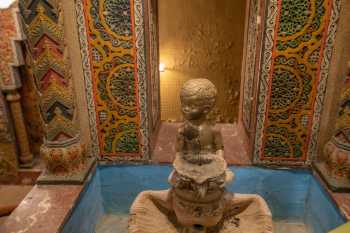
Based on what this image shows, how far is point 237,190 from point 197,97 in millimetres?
1712

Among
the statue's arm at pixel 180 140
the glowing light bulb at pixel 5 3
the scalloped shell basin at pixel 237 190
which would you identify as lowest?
the scalloped shell basin at pixel 237 190

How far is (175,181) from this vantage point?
202 centimetres

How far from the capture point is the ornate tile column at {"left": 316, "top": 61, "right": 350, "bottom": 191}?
8.38ft

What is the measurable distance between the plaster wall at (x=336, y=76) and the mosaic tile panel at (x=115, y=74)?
166 cm

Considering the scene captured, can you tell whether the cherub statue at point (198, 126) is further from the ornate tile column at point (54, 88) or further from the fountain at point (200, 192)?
the ornate tile column at point (54, 88)

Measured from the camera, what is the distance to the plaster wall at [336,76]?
99.3 inches

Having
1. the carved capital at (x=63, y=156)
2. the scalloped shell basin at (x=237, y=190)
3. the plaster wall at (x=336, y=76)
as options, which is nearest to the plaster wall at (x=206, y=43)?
the scalloped shell basin at (x=237, y=190)

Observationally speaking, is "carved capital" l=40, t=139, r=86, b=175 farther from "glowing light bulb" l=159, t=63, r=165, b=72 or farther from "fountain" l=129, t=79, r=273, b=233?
"glowing light bulb" l=159, t=63, r=165, b=72

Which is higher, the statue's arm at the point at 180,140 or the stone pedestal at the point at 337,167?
the statue's arm at the point at 180,140

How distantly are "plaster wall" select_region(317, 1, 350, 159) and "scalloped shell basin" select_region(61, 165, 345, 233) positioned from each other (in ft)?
1.45

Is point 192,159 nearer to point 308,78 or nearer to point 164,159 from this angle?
point 164,159

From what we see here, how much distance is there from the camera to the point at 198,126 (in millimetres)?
1970

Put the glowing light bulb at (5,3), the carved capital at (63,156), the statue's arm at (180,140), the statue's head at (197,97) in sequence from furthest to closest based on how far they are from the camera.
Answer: the glowing light bulb at (5,3) → the carved capital at (63,156) → the statue's arm at (180,140) → the statue's head at (197,97)

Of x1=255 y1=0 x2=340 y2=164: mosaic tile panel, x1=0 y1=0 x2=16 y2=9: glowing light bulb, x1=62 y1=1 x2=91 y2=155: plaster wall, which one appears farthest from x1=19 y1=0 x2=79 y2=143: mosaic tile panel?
x1=255 y1=0 x2=340 y2=164: mosaic tile panel
